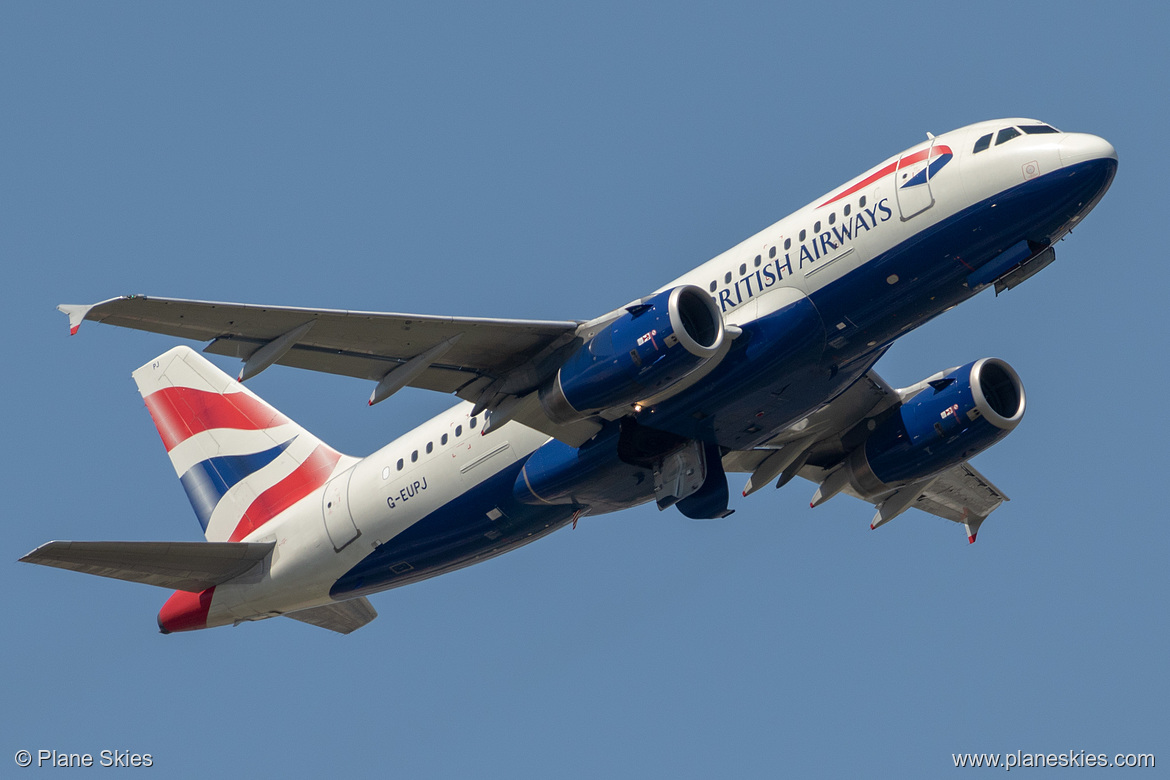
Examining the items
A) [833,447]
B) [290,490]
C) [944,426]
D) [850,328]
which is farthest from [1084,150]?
[290,490]

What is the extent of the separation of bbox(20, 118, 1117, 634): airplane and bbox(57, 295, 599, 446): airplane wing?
5cm

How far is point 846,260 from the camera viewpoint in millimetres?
28750

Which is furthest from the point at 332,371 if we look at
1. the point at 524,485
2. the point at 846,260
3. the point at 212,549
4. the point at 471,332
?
the point at 846,260

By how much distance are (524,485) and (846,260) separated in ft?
28.5

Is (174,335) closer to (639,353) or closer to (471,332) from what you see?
(471,332)

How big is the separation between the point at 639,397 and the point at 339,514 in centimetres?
963

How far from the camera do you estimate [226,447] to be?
128 ft

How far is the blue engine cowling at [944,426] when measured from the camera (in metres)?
33.8

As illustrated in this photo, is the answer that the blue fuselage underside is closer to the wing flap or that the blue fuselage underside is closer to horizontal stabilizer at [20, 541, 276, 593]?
horizontal stabilizer at [20, 541, 276, 593]

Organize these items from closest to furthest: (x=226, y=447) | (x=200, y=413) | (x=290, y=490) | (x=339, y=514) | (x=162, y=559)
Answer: (x=162, y=559), (x=339, y=514), (x=290, y=490), (x=226, y=447), (x=200, y=413)

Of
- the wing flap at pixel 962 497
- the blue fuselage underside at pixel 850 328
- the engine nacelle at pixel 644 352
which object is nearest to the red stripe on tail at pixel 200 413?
the blue fuselage underside at pixel 850 328

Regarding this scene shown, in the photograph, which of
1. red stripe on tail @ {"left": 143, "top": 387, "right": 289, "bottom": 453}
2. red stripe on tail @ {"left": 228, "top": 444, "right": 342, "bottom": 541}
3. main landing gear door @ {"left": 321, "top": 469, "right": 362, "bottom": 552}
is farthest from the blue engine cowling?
red stripe on tail @ {"left": 143, "top": 387, "right": 289, "bottom": 453}

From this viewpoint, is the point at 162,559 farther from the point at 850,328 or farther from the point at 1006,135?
the point at 1006,135

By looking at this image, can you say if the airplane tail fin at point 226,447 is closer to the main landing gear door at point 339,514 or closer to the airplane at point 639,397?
the airplane at point 639,397
